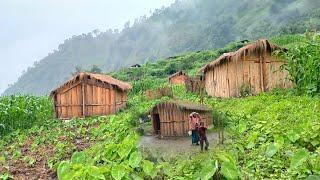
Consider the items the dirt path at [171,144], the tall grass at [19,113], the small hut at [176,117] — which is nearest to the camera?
the dirt path at [171,144]

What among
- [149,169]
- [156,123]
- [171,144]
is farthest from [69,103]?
[149,169]

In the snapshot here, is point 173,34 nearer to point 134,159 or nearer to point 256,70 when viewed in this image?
point 256,70

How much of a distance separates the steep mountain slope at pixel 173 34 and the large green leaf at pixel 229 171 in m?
56.9

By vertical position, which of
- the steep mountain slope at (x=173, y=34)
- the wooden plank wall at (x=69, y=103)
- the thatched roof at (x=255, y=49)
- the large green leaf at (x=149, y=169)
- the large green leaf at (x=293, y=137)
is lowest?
the large green leaf at (x=149, y=169)

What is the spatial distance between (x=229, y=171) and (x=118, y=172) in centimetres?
161

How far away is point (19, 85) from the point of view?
14800cm

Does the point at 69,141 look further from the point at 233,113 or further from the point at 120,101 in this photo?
the point at 120,101

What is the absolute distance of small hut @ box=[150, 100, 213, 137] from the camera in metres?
17.4

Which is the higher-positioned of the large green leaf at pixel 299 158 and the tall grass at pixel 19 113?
the tall grass at pixel 19 113

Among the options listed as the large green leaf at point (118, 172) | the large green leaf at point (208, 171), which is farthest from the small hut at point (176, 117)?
the large green leaf at point (118, 172)

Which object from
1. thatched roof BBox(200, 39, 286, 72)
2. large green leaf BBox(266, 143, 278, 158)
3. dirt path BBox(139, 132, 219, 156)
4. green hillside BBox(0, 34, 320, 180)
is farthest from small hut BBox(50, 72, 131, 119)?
large green leaf BBox(266, 143, 278, 158)

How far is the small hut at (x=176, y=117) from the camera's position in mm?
17359

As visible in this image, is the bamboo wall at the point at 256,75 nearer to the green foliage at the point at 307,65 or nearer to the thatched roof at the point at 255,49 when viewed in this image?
the thatched roof at the point at 255,49

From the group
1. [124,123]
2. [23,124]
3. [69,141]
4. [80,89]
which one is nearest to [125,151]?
[69,141]
